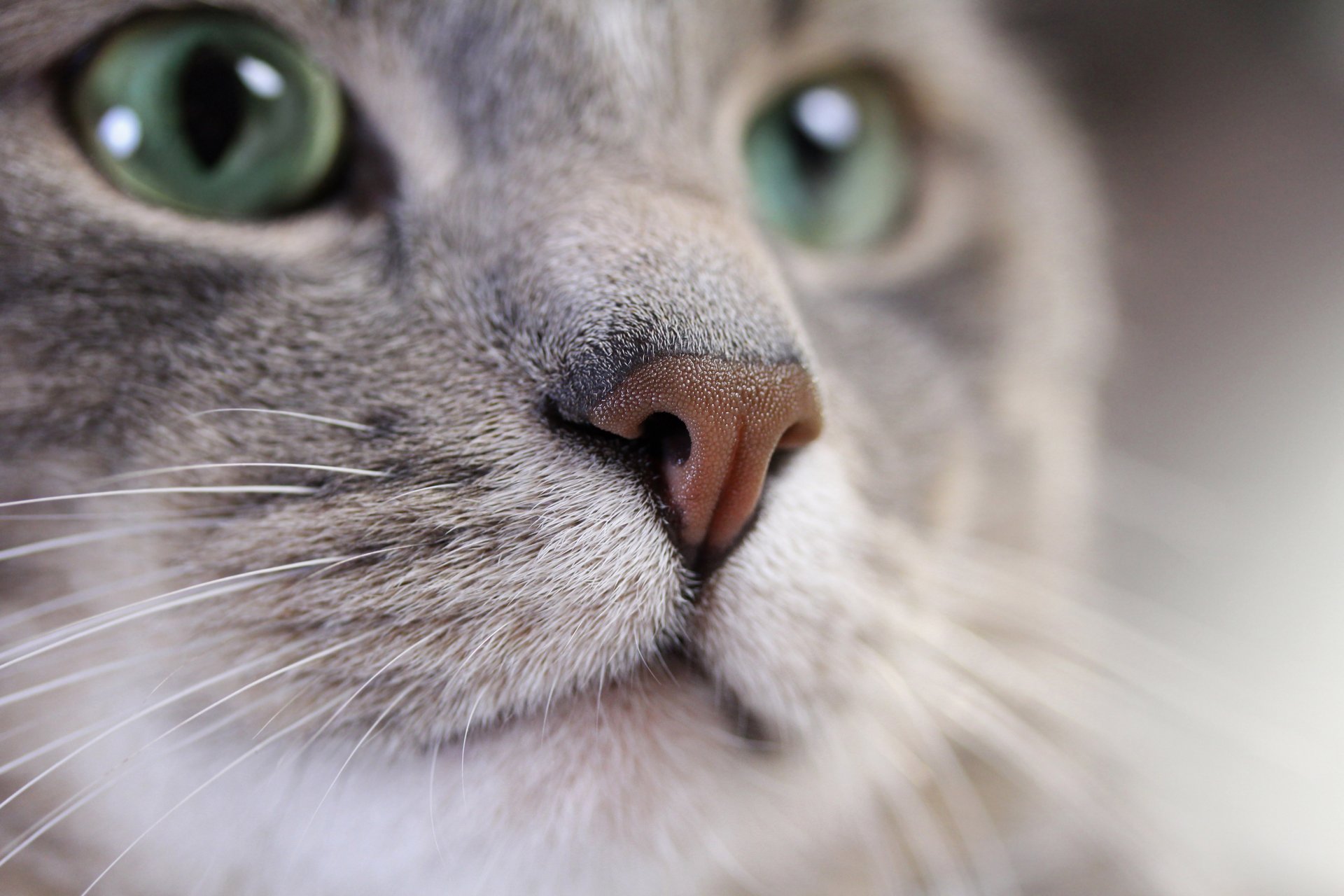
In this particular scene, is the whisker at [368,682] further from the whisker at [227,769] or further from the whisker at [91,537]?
the whisker at [91,537]

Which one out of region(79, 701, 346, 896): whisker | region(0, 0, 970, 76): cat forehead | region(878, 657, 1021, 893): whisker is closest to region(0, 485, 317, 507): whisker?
region(79, 701, 346, 896): whisker

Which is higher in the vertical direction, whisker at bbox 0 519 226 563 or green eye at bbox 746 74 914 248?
green eye at bbox 746 74 914 248

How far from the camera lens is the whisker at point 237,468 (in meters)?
0.54

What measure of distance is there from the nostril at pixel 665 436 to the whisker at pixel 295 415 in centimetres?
14

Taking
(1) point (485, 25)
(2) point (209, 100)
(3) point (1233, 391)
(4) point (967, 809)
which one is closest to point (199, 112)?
(2) point (209, 100)

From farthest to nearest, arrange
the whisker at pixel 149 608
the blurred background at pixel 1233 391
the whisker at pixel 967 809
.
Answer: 1. the blurred background at pixel 1233 391
2. the whisker at pixel 967 809
3. the whisker at pixel 149 608

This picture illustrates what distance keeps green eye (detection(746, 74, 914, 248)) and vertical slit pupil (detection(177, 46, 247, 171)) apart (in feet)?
1.26

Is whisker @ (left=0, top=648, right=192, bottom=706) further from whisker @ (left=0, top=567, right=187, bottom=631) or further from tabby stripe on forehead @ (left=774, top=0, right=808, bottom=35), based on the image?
tabby stripe on forehead @ (left=774, top=0, right=808, bottom=35)

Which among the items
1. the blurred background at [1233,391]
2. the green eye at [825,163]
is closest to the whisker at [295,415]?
the green eye at [825,163]

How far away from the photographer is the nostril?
0.55 meters

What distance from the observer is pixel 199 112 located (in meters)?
0.61

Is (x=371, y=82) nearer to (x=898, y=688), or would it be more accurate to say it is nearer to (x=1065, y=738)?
(x=898, y=688)

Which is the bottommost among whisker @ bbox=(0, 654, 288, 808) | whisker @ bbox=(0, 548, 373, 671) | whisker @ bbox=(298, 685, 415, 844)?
whisker @ bbox=(298, 685, 415, 844)

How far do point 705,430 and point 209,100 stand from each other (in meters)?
0.33
